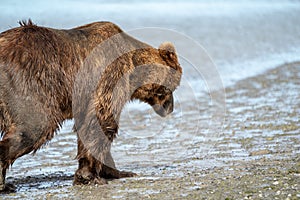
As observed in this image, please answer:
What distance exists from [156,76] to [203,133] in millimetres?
2750

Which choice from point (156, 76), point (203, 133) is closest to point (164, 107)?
point (156, 76)

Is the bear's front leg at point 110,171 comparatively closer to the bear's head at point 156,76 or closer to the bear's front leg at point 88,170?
the bear's front leg at point 88,170

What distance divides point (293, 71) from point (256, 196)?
1312 cm

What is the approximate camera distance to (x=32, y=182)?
27.2ft

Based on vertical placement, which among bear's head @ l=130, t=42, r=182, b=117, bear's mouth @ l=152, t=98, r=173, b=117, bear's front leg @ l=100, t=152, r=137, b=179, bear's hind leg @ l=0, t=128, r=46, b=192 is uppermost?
bear's head @ l=130, t=42, r=182, b=117

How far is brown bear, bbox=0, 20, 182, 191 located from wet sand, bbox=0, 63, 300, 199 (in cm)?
53

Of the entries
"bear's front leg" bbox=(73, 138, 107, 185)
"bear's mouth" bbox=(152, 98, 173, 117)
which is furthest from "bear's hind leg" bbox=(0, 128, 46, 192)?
"bear's mouth" bbox=(152, 98, 173, 117)

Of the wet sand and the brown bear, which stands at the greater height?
the brown bear

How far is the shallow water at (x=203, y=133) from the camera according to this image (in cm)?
740

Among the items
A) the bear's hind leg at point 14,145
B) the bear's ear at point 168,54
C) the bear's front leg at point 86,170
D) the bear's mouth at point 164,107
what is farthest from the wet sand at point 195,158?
the bear's ear at point 168,54

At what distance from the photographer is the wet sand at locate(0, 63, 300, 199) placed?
708cm

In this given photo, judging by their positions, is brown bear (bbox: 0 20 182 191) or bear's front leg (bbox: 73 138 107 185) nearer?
brown bear (bbox: 0 20 182 191)

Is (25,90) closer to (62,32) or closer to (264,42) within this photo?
(62,32)

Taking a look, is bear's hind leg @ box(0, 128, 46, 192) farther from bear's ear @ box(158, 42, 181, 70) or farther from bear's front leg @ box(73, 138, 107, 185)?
bear's ear @ box(158, 42, 181, 70)
